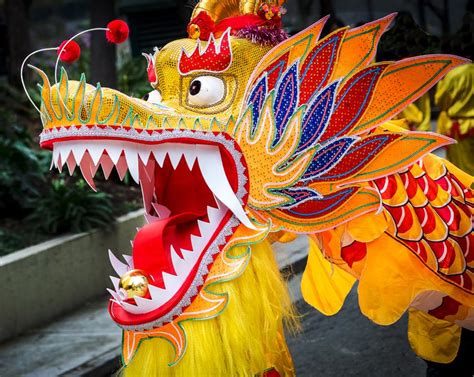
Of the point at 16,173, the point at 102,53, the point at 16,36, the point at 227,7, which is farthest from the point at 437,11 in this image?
the point at 227,7

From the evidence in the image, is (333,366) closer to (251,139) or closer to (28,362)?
(28,362)

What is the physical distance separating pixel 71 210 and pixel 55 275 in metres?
0.62

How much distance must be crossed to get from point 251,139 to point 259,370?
32.3 inches

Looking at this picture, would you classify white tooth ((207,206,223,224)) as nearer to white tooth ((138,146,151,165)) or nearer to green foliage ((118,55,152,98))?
white tooth ((138,146,151,165))

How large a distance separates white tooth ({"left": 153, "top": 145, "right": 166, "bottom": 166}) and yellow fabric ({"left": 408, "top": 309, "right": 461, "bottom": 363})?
145cm

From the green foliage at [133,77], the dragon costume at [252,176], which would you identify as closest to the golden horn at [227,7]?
the dragon costume at [252,176]

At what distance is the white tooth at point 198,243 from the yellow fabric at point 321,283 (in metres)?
0.59

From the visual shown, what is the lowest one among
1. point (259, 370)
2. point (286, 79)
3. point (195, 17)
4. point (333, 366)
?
point (333, 366)

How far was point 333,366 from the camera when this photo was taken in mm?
4758

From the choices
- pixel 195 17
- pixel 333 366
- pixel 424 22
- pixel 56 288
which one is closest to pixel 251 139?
pixel 195 17

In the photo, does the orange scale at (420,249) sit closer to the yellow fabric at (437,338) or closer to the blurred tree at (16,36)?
the yellow fabric at (437,338)

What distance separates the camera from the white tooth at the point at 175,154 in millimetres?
2781

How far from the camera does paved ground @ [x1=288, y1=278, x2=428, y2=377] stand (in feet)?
15.2

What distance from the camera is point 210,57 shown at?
9.68 feet
